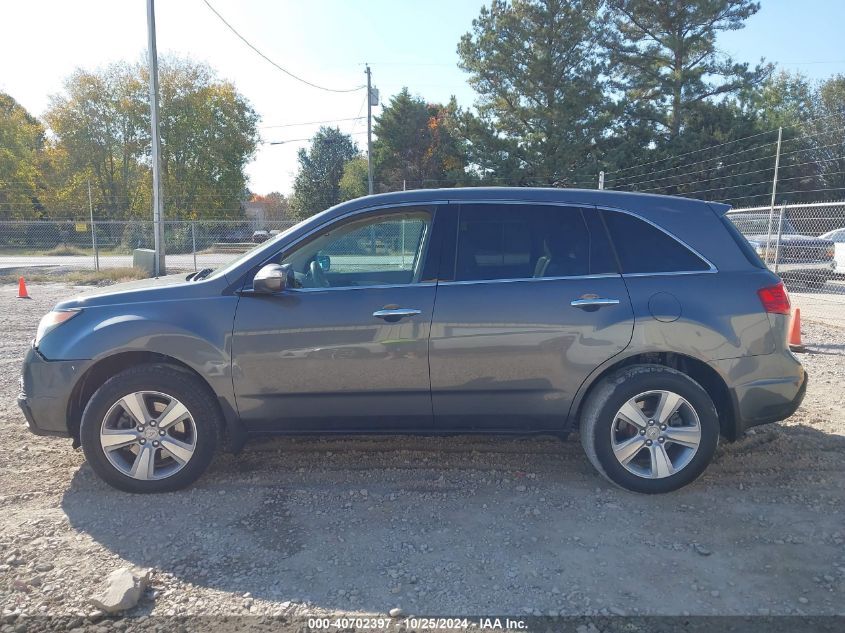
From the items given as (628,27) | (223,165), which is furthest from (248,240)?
(628,27)

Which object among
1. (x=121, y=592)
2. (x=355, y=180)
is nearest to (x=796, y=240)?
(x=121, y=592)

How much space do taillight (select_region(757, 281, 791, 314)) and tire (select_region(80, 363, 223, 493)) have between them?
11.3ft

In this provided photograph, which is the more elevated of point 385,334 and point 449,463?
point 385,334

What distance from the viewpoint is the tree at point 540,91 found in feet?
110

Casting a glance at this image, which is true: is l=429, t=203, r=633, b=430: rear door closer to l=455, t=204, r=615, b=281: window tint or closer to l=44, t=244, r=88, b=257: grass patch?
l=455, t=204, r=615, b=281: window tint

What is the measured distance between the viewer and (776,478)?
12.7ft

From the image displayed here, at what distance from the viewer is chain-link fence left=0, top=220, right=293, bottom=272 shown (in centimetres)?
1912

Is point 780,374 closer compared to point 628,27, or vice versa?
point 780,374

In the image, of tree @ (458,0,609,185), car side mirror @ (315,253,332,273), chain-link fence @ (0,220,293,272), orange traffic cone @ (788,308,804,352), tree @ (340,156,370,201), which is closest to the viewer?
car side mirror @ (315,253,332,273)

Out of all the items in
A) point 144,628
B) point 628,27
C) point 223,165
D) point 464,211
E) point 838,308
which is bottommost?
point 144,628

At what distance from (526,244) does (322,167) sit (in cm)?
4925

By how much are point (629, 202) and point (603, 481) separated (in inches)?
71.0

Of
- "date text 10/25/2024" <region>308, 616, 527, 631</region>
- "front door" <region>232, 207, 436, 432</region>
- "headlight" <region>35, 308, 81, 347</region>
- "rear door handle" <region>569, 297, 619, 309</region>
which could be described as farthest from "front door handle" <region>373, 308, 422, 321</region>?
"headlight" <region>35, 308, 81, 347</region>

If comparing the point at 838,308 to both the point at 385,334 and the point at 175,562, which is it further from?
the point at 175,562
